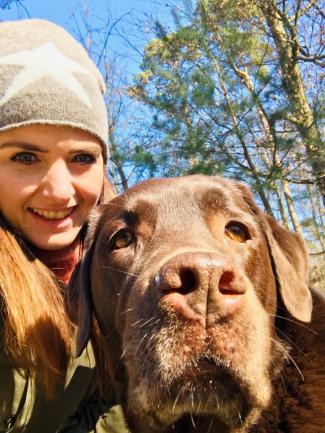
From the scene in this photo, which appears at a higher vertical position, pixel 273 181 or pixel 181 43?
pixel 181 43

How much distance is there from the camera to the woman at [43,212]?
10.9ft

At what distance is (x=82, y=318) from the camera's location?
3098 mm

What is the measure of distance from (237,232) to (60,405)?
5.97 ft

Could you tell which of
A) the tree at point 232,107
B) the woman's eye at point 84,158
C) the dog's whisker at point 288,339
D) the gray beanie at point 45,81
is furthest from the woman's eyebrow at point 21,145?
the tree at point 232,107

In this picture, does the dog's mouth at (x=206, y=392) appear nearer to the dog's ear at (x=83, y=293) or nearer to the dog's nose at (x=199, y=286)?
the dog's nose at (x=199, y=286)

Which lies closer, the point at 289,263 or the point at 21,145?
the point at 289,263

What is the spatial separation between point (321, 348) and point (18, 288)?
1.93 meters

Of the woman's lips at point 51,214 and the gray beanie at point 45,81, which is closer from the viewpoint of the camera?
the gray beanie at point 45,81

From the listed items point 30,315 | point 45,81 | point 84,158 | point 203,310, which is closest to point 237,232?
point 203,310

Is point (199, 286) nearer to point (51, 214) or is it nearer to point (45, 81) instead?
point (51, 214)

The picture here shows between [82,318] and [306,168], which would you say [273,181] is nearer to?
[306,168]

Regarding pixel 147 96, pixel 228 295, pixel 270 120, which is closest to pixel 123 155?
pixel 147 96

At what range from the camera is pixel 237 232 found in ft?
9.25

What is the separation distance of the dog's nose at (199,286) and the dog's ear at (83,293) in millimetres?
1217
